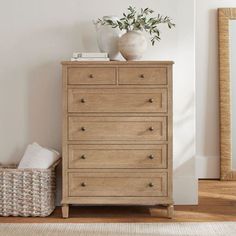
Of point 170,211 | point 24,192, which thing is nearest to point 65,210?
point 24,192

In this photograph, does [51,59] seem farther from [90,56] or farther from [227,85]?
[227,85]

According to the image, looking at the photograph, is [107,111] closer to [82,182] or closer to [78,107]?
[78,107]

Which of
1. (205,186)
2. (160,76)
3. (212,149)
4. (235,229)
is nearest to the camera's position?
(235,229)

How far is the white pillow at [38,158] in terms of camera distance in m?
4.05

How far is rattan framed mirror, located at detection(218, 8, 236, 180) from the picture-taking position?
541 centimetres

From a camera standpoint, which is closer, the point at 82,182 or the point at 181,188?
the point at 82,182

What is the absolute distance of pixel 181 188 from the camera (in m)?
4.38

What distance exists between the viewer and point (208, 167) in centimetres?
550

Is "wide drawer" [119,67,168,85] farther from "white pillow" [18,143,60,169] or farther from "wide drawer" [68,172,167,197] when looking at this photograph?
"white pillow" [18,143,60,169]

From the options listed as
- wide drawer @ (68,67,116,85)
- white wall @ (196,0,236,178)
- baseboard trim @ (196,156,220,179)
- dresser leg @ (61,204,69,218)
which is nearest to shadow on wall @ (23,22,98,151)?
wide drawer @ (68,67,116,85)

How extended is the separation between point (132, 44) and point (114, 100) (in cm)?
41

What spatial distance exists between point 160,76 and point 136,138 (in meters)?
0.45

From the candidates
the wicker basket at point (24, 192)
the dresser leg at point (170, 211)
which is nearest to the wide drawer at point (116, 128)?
the wicker basket at point (24, 192)

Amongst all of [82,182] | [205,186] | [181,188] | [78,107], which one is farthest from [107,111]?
[205,186]
